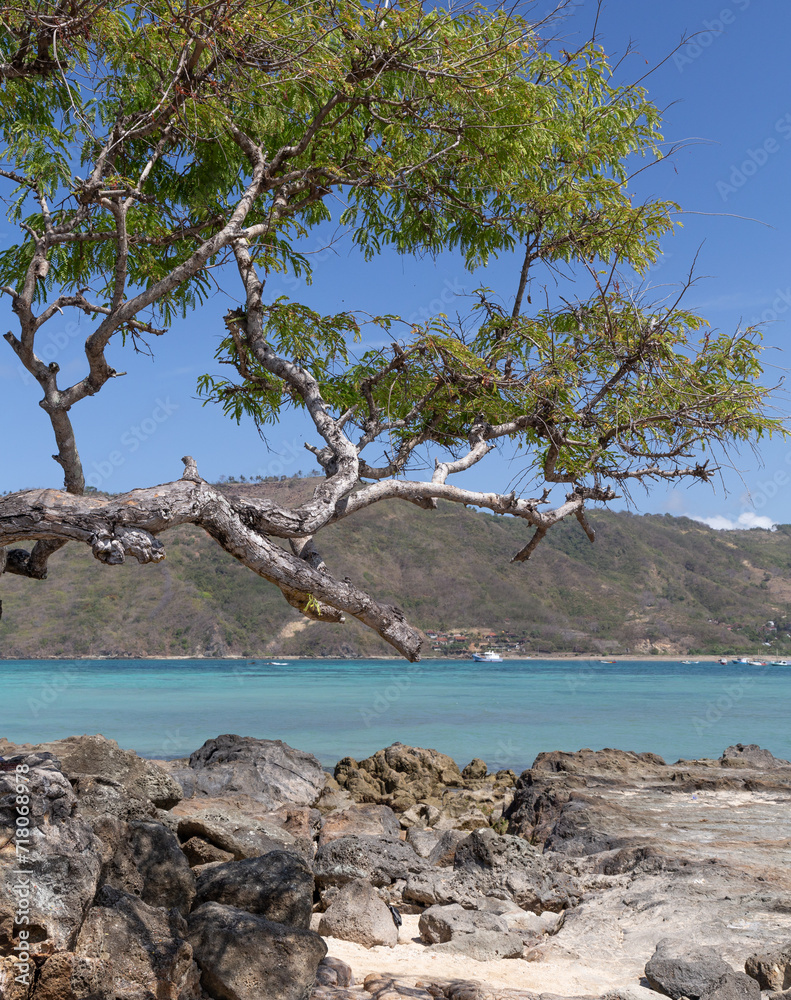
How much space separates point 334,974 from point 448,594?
228 feet

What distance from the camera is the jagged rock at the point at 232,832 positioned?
19.8 feet

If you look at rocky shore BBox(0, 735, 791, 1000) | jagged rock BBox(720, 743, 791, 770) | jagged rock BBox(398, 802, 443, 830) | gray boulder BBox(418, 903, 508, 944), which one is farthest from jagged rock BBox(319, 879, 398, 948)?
jagged rock BBox(720, 743, 791, 770)

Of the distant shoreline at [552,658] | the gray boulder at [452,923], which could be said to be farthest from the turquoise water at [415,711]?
the gray boulder at [452,923]

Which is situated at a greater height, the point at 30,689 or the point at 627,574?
the point at 627,574

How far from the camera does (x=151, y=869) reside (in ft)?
15.1

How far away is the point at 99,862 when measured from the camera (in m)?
3.80

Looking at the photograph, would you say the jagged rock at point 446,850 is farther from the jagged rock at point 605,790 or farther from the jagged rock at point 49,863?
the jagged rock at point 49,863

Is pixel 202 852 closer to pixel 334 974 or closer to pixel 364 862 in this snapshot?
pixel 334 974

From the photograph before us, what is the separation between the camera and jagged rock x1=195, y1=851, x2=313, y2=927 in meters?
4.75

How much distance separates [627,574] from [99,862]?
3233 inches

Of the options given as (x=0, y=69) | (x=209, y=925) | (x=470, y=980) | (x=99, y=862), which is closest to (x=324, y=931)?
(x=470, y=980)

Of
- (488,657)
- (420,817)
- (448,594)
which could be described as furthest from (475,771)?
(488,657)

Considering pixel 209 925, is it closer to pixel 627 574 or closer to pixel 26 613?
pixel 26 613

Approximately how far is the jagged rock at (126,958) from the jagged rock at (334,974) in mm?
995
